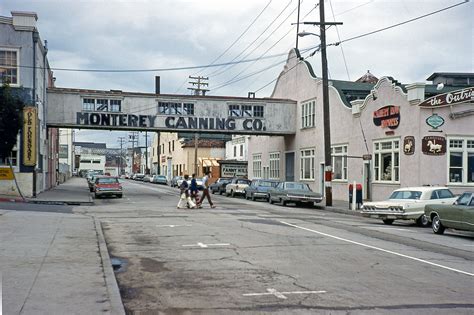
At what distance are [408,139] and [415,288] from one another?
1963cm

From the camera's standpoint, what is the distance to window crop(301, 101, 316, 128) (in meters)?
39.4

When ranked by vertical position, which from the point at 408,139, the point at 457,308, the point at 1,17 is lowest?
the point at 457,308

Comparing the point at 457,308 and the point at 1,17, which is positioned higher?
the point at 1,17

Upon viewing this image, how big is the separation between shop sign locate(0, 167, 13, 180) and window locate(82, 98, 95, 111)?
10052 mm

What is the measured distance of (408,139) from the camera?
88.9ft

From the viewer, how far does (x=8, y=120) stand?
26812 mm

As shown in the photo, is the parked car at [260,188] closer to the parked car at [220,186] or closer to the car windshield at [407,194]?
the parked car at [220,186]

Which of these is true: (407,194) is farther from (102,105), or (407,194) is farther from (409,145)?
(102,105)

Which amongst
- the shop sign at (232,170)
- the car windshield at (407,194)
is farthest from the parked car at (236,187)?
the car windshield at (407,194)

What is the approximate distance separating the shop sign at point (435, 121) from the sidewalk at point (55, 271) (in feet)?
55.5

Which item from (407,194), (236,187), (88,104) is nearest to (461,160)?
(407,194)

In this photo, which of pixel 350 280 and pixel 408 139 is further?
pixel 408 139

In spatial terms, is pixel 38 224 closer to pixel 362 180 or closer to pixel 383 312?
pixel 383 312

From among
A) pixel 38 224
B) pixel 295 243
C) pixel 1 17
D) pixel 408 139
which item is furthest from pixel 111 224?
pixel 1 17
